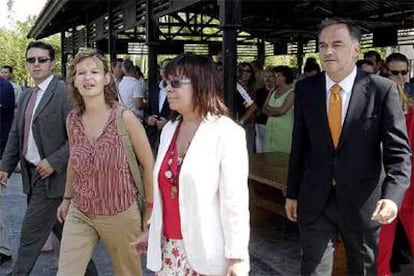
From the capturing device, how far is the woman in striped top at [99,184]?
354cm

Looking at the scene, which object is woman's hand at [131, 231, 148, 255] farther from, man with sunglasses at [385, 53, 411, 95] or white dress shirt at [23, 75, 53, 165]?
man with sunglasses at [385, 53, 411, 95]

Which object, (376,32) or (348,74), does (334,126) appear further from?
(376,32)

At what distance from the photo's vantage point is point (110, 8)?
1238 centimetres

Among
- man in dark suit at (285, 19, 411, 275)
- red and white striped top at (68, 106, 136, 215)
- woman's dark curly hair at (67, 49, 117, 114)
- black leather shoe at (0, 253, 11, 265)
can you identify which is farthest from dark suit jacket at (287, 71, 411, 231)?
black leather shoe at (0, 253, 11, 265)

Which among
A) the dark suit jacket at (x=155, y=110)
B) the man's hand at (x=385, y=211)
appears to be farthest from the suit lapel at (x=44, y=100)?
the dark suit jacket at (x=155, y=110)

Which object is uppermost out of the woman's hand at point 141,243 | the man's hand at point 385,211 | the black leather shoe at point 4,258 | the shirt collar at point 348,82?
the shirt collar at point 348,82

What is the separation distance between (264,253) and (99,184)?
9.47ft

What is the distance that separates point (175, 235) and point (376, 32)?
13124mm

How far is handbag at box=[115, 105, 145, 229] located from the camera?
3572 millimetres

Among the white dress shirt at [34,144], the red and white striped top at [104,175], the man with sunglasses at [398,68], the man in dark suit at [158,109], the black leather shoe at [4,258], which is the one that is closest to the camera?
the red and white striped top at [104,175]

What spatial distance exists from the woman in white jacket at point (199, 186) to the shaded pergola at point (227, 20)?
331cm

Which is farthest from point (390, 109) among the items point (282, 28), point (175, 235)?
point (282, 28)

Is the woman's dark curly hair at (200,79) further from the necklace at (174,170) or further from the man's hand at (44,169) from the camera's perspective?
the man's hand at (44,169)

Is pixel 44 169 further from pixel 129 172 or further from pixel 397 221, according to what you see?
pixel 397 221
